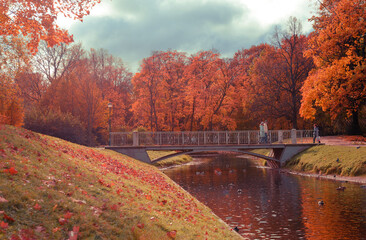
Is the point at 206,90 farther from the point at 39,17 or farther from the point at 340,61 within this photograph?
the point at 39,17

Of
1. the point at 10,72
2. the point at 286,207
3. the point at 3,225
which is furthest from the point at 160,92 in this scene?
the point at 3,225

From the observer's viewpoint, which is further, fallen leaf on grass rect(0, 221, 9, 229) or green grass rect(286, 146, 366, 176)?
green grass rect(286, 146, 366, 176)

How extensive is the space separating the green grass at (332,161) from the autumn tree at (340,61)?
132 inches

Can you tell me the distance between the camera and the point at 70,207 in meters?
7.18

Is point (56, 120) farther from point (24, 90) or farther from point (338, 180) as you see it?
point (338, 180)

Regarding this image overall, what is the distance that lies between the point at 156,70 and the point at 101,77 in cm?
1219

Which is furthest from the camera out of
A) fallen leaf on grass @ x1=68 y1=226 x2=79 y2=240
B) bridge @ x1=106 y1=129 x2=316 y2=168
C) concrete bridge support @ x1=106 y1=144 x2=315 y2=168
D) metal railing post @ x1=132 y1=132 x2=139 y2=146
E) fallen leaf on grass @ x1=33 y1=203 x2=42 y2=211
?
metal railing post @ x1=132 y1=132 x2=139 y2=146

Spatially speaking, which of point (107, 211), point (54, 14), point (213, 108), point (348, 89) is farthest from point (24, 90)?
point (107, 211)

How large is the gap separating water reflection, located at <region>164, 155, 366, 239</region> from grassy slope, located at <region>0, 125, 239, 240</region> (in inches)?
129

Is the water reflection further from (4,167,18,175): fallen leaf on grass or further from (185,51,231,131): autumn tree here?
(185,51,231,131): autumn tree

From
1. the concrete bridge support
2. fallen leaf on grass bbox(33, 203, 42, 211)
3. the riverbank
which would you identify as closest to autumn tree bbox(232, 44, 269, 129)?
the concrete bridge support

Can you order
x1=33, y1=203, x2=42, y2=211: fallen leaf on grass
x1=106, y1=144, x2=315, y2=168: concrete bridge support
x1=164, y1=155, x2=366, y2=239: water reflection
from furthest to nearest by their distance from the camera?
1. x1=106, y1=144, x2=315, y2=168: concrete bridge support
2. x1=164, y1=155, x2=366, y2=239: water reflection
3. x1=33, y1=203, x2=42, y2=211: fallen leaf on grass

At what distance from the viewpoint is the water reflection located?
39.9ft

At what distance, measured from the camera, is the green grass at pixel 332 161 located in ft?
81.4
